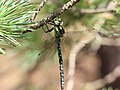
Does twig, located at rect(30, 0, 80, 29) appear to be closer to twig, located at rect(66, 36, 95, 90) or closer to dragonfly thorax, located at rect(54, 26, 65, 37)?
dragonfly thorax, located at rect(54, 26, 65, 37)

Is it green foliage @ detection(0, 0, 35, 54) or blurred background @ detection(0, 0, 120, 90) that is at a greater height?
green foliage @ detection(0, 0, 35, 54)

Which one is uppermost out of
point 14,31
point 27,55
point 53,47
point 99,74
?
point 14,31

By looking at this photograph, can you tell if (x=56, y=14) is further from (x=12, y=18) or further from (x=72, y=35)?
(x=72, y=35)

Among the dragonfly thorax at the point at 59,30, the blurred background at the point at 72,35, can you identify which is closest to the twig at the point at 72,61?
the blurred background at the point at 72,35

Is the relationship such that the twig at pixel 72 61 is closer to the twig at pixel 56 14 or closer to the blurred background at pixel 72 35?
the blurred background at pixel 72 35

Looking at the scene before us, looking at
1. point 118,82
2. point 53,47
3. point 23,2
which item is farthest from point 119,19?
point 118,82

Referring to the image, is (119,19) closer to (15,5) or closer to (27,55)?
(27,55)

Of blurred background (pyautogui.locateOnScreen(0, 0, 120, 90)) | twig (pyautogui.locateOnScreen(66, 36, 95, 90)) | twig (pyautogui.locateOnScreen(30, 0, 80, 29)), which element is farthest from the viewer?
twig (pyautogui.locateOnScreen(66, 36, 95, 90))

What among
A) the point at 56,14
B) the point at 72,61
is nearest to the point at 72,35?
the point at 72,61

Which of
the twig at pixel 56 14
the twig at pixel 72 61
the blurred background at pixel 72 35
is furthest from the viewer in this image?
the twig at pixel 72 61

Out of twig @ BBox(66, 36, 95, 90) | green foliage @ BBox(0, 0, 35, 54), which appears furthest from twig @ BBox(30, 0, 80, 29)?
twig @ BBox(66, 36, 95, 90)

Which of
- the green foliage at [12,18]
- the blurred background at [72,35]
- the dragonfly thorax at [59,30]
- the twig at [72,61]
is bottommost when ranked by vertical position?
the twig at [72,61]
